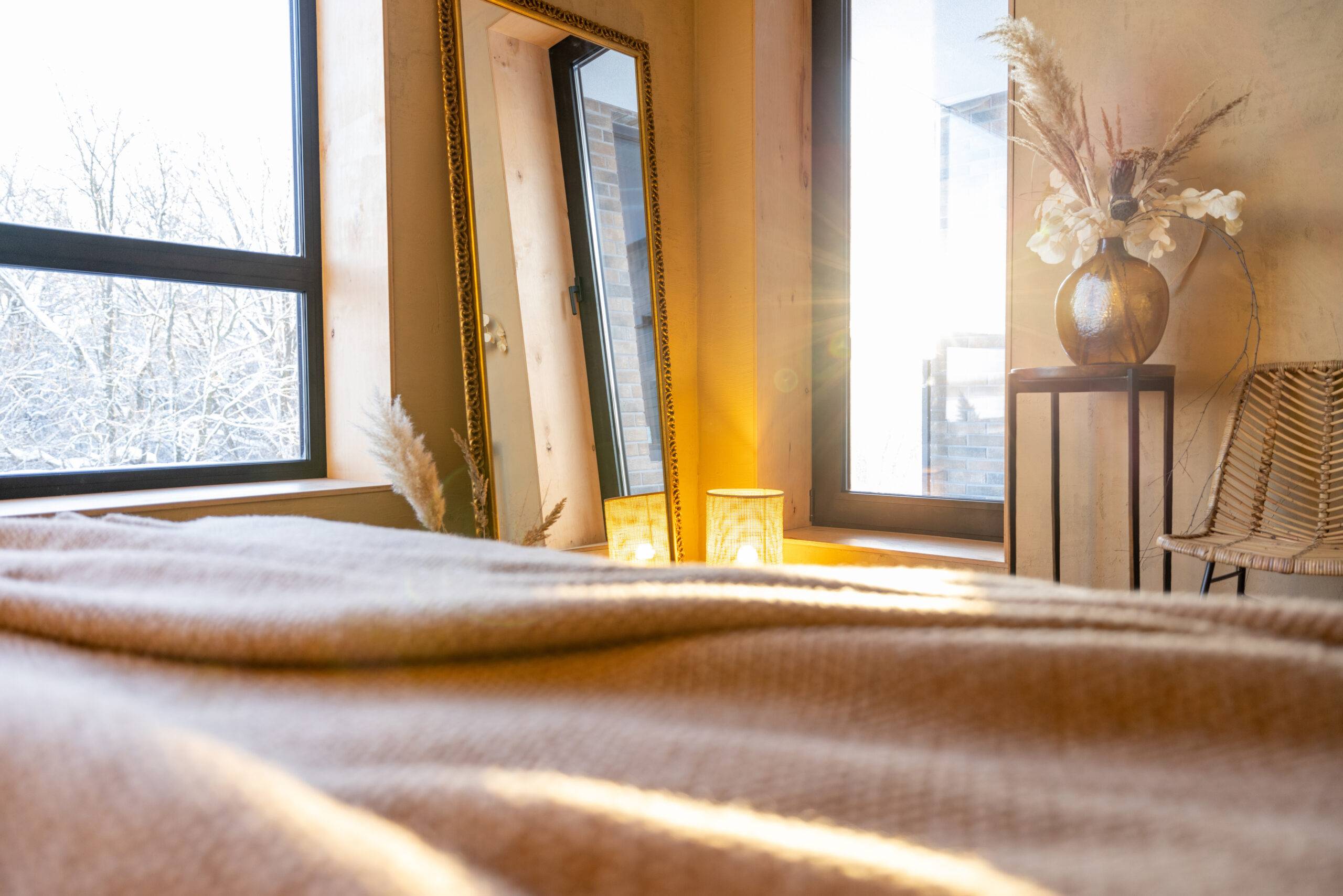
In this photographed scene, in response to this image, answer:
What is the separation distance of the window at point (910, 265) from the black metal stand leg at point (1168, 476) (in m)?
0.59

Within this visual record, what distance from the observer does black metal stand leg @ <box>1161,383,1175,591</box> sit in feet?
7.22

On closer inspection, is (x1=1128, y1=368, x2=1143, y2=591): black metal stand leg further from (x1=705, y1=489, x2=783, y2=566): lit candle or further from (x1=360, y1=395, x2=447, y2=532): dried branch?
(x1=360, y1=395, x2=447, y2=532): dried branch

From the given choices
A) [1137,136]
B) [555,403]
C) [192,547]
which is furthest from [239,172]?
[1137,136]

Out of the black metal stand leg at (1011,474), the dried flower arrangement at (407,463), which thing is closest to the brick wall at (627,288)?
the dried flower arrangement at (407,463)

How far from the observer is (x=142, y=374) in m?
2.30

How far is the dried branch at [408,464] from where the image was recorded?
2160mm

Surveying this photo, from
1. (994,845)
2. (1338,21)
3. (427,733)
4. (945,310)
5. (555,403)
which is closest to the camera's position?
(994,845)

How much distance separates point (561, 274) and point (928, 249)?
136 cm

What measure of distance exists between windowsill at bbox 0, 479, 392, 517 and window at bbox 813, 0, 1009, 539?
71.7 inches

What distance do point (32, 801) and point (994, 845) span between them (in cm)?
44

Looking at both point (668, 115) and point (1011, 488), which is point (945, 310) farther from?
point (668, 115)

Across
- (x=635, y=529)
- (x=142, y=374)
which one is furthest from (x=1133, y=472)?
(x=142, y=374)

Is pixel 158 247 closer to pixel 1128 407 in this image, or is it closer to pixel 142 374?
pixel 142 374

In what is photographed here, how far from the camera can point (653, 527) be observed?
289 cm
